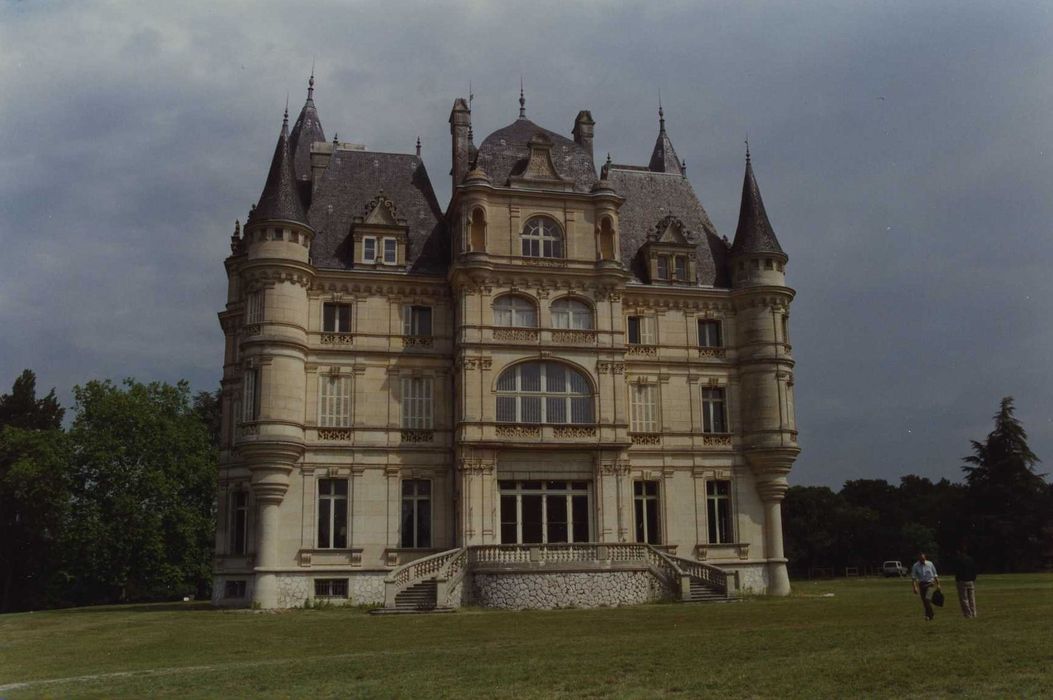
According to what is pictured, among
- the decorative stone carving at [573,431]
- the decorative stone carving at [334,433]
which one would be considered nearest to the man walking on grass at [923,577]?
the decorative stone carving at [573,431]

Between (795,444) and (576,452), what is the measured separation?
32.1ft

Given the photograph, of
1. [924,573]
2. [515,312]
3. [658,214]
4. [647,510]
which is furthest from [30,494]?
[924,573]

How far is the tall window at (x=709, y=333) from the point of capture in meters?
44.3

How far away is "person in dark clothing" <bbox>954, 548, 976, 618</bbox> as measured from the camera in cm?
2039

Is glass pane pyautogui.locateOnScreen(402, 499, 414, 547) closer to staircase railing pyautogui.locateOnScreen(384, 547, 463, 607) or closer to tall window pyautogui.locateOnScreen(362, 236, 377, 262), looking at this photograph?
staircase railing pyautogui.locateOnScreen(384, 547, 463, 607)

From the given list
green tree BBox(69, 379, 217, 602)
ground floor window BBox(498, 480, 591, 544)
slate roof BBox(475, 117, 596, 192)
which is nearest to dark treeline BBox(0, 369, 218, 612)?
green tree BBox(69, 379, 217, 602)

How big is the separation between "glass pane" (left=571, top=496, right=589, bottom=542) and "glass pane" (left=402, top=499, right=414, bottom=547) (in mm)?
6385

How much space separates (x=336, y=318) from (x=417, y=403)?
472 centimetres

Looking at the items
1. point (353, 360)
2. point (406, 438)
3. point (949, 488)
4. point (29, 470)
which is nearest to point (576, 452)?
point (406, 438)

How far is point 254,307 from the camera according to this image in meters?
39.3

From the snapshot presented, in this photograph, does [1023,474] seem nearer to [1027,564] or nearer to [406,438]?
[1027,564]

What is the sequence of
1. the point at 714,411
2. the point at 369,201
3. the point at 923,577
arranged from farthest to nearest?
1. the point at 714,411
2. the point at 369,201
3. the point at 923,577

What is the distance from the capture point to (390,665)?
16.4 metres

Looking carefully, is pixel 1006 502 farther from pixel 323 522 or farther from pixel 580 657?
pixel 580 657
